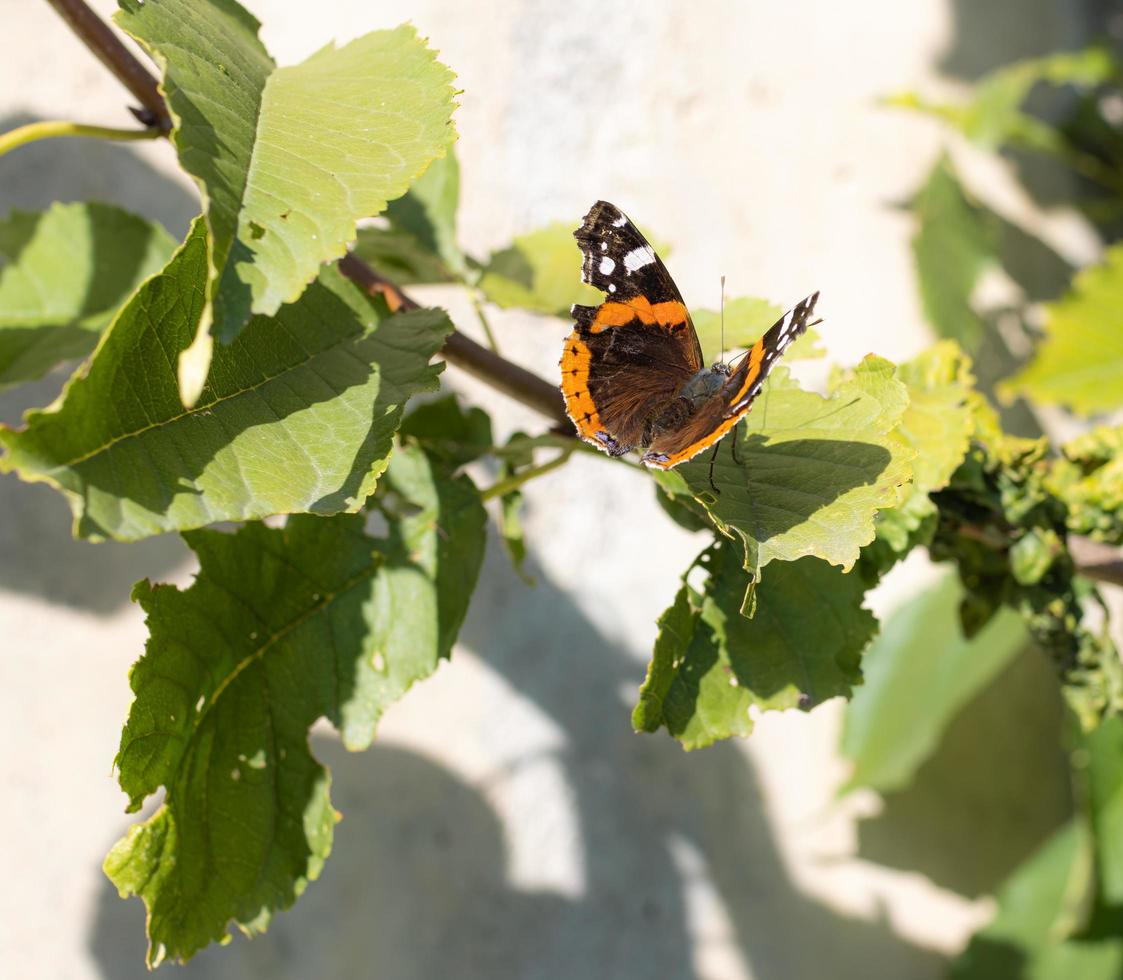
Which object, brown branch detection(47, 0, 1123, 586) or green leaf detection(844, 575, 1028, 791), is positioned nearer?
brown branch detection(47, 0, 1123, 586)

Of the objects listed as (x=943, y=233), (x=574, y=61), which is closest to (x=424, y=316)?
(x=574, y=61)

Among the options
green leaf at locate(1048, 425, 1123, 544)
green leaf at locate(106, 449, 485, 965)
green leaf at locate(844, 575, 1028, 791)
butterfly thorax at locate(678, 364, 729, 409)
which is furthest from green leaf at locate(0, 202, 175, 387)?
green leaf at locate(844, 575, 1028, 791)

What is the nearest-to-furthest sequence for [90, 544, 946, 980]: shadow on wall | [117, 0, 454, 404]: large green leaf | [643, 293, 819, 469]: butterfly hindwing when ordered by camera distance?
[117, 0, 454, 404]: large green leaf, [643, 293, 819, 469]: butterfly hindwing, [90, 544, 946, 980]: shadow on wall

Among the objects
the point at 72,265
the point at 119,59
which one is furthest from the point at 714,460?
the point at 72,265

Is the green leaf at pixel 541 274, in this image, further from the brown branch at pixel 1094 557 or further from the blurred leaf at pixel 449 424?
the brown branch at pixel 1094 557

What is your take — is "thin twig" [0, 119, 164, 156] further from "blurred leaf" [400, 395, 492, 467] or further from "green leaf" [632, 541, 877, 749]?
"green leaf" [632, 541, 877, 749]

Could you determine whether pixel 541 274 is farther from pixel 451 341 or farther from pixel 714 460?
pixel 714 460

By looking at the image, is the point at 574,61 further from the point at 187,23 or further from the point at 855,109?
the point at 187,23
